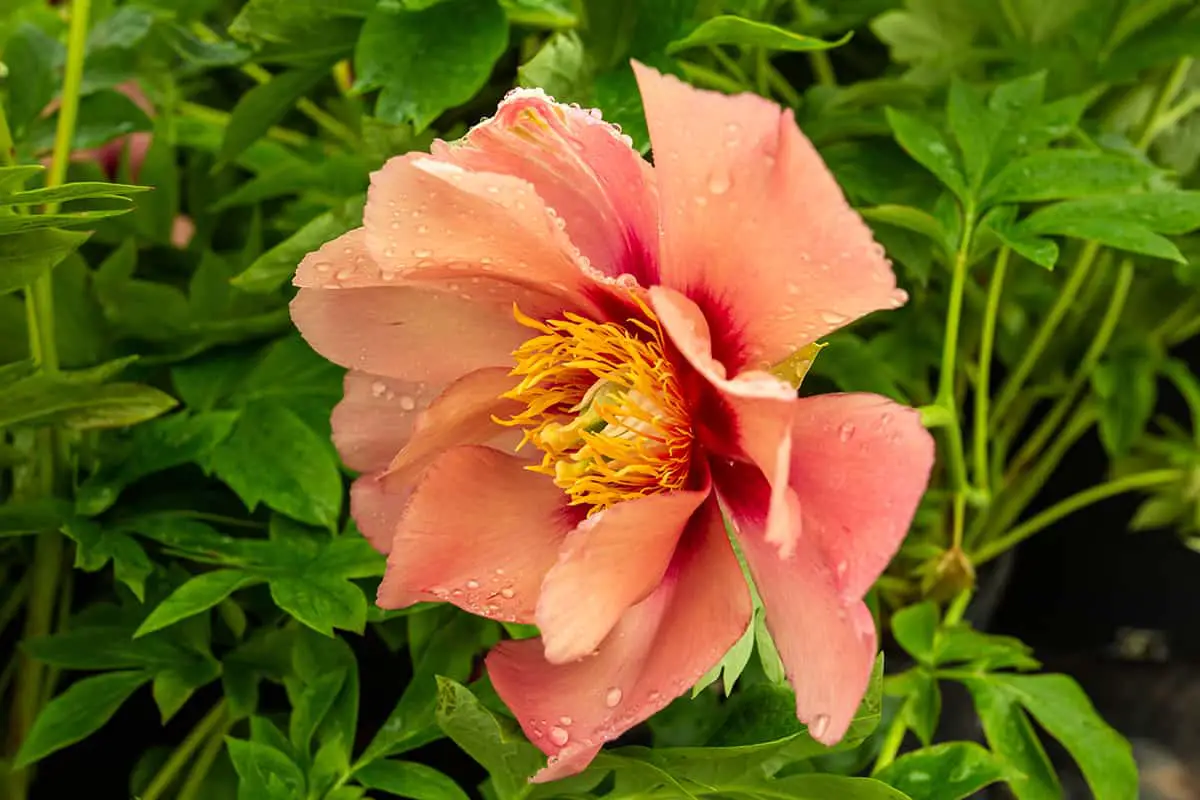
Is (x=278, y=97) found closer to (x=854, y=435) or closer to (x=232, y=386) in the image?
(x=232, y=386)

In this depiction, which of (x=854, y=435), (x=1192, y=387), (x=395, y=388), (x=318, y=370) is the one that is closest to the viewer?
(x=854, y=435)

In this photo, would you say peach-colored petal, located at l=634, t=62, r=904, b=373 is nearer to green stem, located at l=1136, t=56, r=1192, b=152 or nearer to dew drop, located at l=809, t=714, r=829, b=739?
dew drop, located at l=809, t=714, r=829, b=739

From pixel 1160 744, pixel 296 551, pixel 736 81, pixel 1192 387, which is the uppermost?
pixel 736 81

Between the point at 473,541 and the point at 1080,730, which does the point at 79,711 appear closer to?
the point at 473,541

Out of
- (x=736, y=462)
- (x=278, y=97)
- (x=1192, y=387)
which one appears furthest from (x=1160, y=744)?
(x=278, y=97)

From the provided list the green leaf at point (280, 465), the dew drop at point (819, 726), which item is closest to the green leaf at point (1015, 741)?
the dew drop at point (819, 726)

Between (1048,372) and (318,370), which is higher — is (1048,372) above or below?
below
